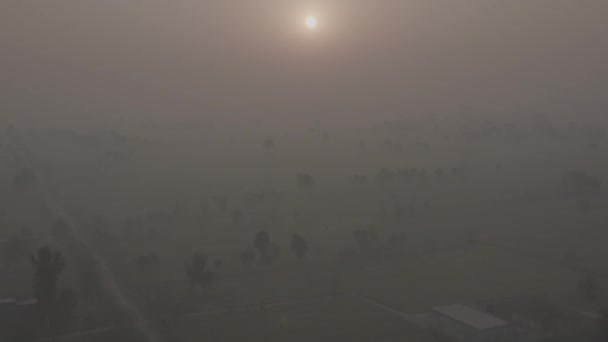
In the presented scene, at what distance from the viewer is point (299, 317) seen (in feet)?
125

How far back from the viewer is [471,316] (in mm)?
35625

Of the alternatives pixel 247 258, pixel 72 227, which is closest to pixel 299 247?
pixel 247 258

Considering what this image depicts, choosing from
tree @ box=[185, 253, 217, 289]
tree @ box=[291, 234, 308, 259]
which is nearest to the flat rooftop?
tree @ box=[291, 234, 308, 259]

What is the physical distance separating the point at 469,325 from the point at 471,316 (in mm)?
1448

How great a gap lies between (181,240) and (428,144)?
239 ft

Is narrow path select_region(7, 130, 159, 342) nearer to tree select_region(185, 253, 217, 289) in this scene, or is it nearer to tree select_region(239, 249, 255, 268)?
tree select_region(185, 253, 217, 289)

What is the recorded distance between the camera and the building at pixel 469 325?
33.9 metres

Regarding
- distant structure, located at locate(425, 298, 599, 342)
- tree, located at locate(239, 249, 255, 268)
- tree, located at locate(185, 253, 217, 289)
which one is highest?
tree, located at locate(239, 249, 255, 268)

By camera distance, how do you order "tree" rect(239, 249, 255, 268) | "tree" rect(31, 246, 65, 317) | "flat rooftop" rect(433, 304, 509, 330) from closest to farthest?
"flat rooftop" rect(433, 304, 509, 330) → "tree" rect(31, 246, 65, 317) → "tree" rect(239, 249, 255, 268)

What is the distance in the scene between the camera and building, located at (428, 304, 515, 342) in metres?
33.9

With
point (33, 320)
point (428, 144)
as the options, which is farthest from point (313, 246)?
point (428, 144)

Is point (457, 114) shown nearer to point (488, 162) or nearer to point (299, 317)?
point (488, 162)

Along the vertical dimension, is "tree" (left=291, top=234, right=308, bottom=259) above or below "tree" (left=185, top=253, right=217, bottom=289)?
above

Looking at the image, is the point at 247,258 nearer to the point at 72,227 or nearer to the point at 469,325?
the point at 469,325
